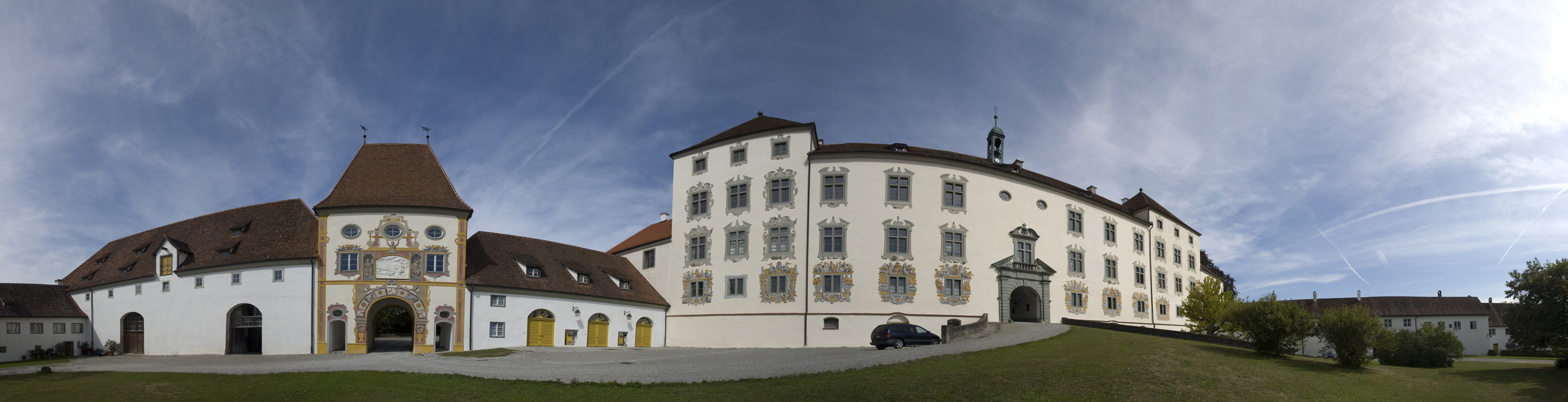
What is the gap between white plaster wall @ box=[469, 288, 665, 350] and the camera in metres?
36.4

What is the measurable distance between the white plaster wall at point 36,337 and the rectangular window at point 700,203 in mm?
32183

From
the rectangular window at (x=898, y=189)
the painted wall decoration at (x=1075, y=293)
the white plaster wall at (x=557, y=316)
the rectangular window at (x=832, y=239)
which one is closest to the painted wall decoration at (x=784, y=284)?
the rectangular window at (x=832, y=239)

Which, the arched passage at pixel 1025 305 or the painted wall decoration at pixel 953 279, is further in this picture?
the arched passage at pixel 1025 305

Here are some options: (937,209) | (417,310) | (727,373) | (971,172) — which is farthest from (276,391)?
(971,172)

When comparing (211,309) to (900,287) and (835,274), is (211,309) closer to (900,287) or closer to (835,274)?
(835,274)

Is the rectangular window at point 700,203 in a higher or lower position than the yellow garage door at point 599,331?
higher

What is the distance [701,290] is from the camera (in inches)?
1718

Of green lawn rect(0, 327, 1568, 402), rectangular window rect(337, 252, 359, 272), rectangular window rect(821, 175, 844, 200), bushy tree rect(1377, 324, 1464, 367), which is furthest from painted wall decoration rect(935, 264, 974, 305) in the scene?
rectangular window rect(337, 252, 359, 272)

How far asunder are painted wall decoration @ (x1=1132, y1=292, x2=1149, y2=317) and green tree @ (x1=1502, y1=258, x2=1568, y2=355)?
25.5 m

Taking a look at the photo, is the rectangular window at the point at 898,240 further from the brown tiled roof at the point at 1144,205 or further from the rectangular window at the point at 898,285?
the brown tiled roof at the point at 1144,205

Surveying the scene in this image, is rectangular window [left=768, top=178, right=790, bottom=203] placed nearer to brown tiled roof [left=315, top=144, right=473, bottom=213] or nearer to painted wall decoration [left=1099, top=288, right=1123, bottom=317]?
brown tiled roof [left=315, top=144, right=473, bottom=213]

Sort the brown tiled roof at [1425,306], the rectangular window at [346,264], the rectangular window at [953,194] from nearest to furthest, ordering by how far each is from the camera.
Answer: the rectangular window at [346,264]
the rectangular window at [953,194]
the brown tiled roof at [1425,306]

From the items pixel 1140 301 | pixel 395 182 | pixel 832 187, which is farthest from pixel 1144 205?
pixel 395 182

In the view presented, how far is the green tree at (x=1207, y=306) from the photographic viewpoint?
167 ft
